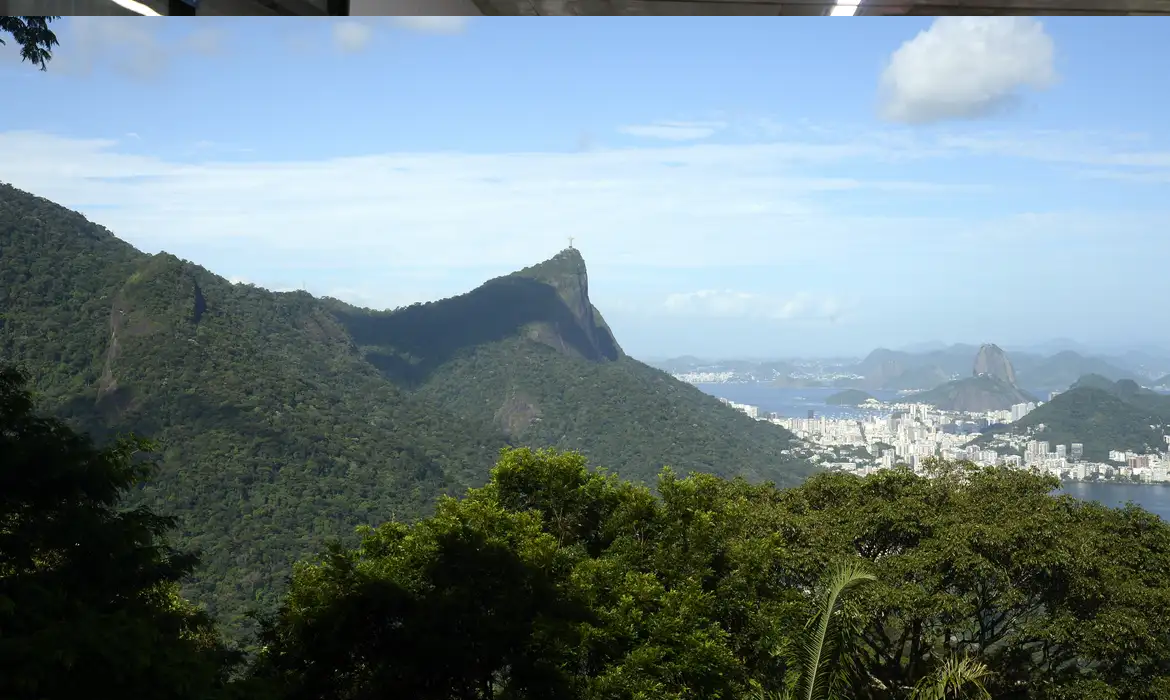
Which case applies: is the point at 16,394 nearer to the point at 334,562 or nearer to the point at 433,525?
→ the point at 334,562

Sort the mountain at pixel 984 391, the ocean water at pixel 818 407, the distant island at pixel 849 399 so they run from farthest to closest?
1. the distant island at pixel 849 399
2. the mountain at pixel 984 391
3. the ocean water at pixel 818 407

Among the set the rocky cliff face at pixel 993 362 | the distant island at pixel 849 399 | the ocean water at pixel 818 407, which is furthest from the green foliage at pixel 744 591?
the rocky cliff face at pixel 993 362

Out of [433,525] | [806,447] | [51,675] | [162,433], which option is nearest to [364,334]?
[806,447]

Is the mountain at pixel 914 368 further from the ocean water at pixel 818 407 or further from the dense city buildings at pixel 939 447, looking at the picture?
the dense city buildings at pixel 939 447

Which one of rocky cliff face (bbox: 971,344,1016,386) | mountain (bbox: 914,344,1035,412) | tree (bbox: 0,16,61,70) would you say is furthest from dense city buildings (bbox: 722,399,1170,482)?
rocky cliff face (bbox: 971,344,1016,386)

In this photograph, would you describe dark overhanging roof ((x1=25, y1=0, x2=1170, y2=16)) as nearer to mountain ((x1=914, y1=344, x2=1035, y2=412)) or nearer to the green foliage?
the green foliage

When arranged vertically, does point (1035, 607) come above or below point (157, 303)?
below
